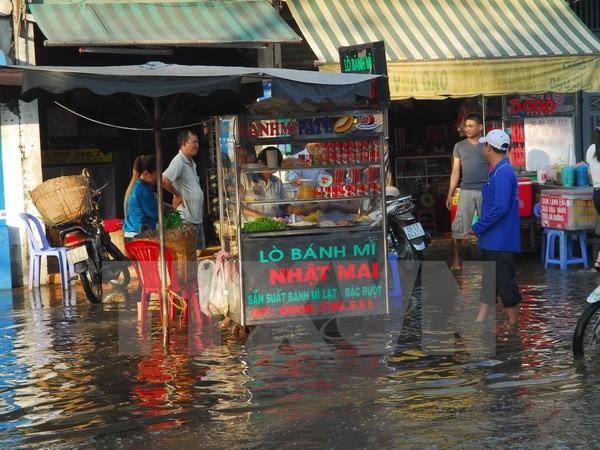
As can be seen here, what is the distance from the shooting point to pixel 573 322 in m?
9.97

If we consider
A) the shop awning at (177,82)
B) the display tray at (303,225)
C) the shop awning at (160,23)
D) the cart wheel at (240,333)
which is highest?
the shop awning at (160,23)

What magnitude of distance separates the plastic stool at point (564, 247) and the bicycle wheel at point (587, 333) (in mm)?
4922

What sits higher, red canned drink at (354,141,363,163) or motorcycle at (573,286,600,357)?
red canned drink at (354,141,363,163)

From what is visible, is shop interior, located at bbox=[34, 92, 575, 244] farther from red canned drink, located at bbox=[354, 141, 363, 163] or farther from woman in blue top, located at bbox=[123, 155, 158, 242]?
red canned drink, located at bbox=[354, 141, 363, 163]

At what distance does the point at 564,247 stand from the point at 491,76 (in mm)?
2878

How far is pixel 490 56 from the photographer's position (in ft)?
51.2

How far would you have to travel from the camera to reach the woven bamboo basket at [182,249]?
409 inches

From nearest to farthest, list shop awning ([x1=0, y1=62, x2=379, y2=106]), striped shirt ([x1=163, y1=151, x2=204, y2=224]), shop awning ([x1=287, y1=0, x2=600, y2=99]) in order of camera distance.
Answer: shop awning ([x1=0, y1=62, x2=379, y2=106]) → striped shirt ([x1=163, y1=151, x2=204, y2=224]) → shop awning ([x1=287, y1=0, x2=600, y2=99])

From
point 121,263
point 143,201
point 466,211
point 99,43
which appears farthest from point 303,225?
point 99,43

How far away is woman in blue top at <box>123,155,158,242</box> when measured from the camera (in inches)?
438

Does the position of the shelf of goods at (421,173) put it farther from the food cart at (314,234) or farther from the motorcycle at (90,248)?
the food cart at (314,234)

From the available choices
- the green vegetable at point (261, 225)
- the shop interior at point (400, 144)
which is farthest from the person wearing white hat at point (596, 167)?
the green vegetable at point (261, 225)

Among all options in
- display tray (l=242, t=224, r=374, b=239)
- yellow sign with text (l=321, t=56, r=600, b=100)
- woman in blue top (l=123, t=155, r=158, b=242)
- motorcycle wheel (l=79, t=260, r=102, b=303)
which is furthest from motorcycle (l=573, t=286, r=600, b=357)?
yellow sign with text (l=321, t=56, r=600, b=100)

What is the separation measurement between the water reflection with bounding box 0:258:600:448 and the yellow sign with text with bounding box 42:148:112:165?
19.8 ft
